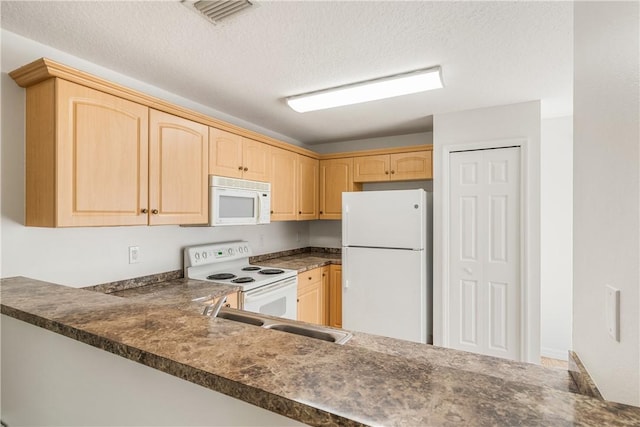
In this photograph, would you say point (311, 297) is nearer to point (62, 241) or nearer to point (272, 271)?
point (272, 271)

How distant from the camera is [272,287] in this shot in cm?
266

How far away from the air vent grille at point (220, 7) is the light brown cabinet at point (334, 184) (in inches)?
97.3

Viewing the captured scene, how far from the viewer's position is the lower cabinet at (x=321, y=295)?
319cm

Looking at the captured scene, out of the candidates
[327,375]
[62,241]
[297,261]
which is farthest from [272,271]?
[327,375]

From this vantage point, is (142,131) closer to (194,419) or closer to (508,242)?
(194,419)

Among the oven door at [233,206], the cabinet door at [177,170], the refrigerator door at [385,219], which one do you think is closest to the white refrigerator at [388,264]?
the refrigerator door at [385,219]

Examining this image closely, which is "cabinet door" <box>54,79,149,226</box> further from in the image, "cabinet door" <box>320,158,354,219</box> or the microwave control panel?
"cabinet door" <box>320,158,354,219</box>

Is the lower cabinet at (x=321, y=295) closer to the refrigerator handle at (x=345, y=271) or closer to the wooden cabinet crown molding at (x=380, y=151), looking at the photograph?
the refrigerator handle at (x=345, y=271)

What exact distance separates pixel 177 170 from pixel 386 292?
2089 mm

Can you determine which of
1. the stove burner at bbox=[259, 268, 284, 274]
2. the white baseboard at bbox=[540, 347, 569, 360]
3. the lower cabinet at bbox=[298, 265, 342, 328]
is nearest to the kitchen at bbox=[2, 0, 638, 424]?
the stove burner at bbox=[259, 268, 284, 274]

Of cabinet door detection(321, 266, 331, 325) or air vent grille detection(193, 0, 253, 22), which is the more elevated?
air vent grille detection(193, 0, 253, 22)

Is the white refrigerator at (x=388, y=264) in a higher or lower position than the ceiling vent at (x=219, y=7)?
lower

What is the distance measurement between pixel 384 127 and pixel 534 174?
4.92 feet

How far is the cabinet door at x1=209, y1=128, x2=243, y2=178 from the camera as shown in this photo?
2.52 m
